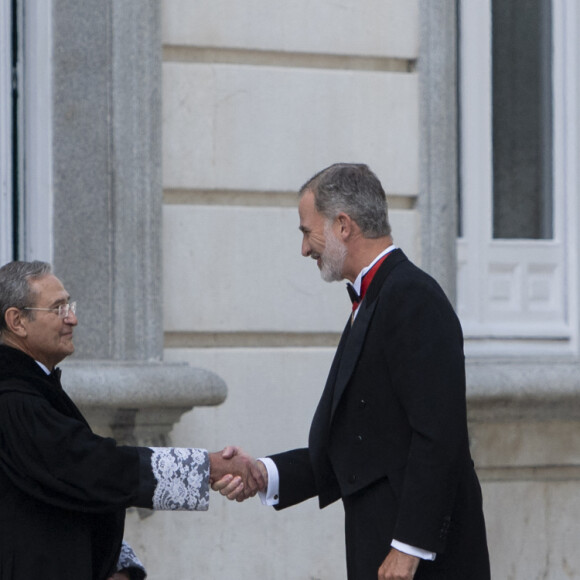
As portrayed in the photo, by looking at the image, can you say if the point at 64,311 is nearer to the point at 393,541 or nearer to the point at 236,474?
the point at 236,474

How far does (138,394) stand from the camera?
6.00 m

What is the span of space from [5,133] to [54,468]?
278cm

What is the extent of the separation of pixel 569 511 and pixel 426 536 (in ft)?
10.1

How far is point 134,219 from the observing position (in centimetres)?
621

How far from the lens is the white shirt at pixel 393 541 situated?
4.04 m

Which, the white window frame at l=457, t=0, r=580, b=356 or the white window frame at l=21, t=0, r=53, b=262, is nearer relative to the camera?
the white window frame at l=21, t=0, r=53, b=262

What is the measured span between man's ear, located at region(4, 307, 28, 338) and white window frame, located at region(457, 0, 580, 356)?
10.5 feet

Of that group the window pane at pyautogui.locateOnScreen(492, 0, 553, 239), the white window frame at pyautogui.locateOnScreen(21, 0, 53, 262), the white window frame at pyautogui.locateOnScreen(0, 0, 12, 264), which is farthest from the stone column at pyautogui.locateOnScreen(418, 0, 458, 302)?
the white window frame at pyautogui.locateOnScreen(0, 0, 12, 264)

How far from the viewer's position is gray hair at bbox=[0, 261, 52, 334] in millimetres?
4263

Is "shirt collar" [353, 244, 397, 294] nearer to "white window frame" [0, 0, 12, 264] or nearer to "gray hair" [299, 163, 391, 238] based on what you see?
"gray hair" [299, 163, 391, 238]

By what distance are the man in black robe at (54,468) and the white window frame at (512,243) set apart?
2.96m

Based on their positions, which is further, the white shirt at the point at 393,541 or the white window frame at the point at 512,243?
the white window frame at the point at 512,243

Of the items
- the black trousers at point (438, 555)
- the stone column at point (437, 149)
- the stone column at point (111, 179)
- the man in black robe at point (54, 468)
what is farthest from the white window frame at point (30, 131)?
the black trousers at point (438, 555)

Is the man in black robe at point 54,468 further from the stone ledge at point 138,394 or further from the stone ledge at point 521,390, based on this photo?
the stone ledge at point 521,390
